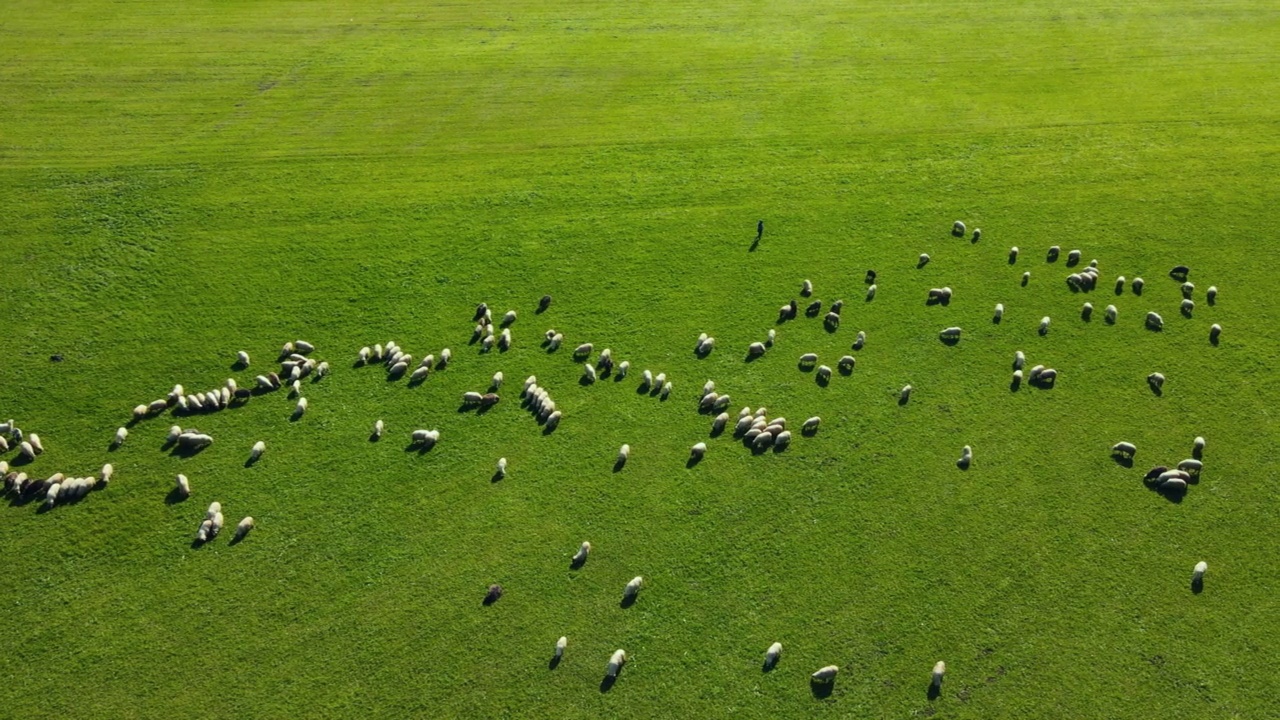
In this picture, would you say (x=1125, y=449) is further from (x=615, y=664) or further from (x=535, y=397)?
(x=535, y=397)

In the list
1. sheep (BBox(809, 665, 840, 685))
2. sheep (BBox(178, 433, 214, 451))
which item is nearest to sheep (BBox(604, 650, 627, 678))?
sheep (BBox(809, 665, 840, 685))

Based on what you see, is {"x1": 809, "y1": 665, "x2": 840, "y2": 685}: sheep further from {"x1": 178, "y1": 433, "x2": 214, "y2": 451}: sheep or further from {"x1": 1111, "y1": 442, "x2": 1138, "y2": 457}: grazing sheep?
{"x1": 178, "y1": 433, "x2": 214, "y2": 451}: sheep

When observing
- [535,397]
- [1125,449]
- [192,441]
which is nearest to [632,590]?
[535,397]

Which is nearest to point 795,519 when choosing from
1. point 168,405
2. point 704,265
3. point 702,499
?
point 702,499

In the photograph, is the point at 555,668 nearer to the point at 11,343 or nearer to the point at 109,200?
the point at 11,343

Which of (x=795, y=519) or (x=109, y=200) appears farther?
(x=109, y=200)

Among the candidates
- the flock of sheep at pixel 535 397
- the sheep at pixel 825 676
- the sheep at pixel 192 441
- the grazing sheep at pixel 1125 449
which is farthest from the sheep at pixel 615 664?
the grazing sheep at pixel 1125 449
